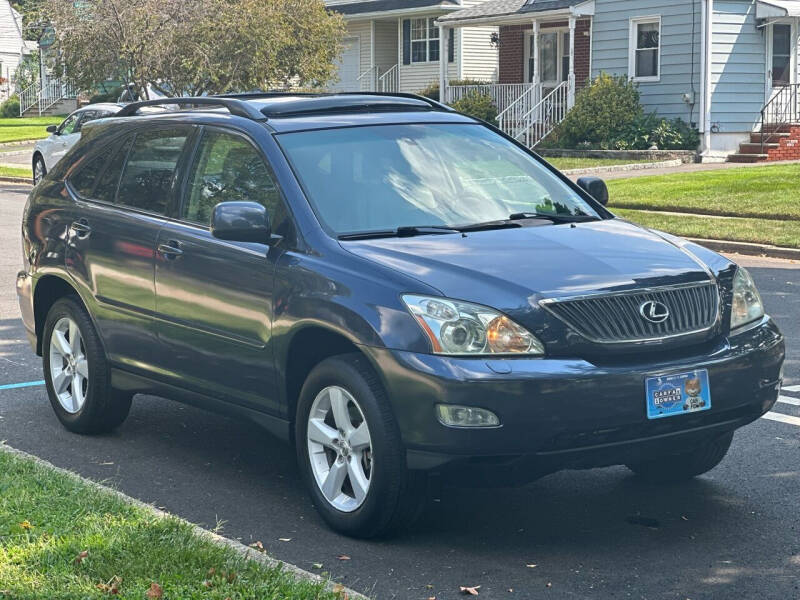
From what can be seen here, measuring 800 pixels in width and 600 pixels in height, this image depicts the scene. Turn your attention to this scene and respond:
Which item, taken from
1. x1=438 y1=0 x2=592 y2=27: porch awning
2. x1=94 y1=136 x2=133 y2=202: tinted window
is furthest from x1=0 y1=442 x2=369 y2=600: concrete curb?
x1=438 y1=0 x2=592 y2=27: porch awning

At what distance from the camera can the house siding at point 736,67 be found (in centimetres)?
3055

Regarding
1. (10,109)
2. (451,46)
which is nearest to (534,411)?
(451,46)

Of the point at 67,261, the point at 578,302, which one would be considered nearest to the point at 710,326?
the point at 578,302

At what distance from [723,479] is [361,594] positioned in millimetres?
2369

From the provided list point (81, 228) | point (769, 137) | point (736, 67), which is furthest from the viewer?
point (736, 67)

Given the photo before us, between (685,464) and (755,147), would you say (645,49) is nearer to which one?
(755,147)

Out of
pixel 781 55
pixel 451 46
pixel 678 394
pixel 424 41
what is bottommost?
pixel 678 394

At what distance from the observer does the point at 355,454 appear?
17.9 ft

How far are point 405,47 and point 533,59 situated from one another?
763cm

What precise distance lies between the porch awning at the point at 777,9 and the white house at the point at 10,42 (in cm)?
4652

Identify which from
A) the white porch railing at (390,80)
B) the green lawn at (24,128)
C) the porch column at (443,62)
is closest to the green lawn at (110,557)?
the porch column at (443,62)

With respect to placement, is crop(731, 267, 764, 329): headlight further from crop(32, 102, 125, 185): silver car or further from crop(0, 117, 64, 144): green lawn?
crop(0, 117, 64, 144): green lawn

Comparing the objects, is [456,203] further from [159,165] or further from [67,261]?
[67,261]

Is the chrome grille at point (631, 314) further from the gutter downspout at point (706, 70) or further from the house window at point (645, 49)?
the house window at point (645, 49)
